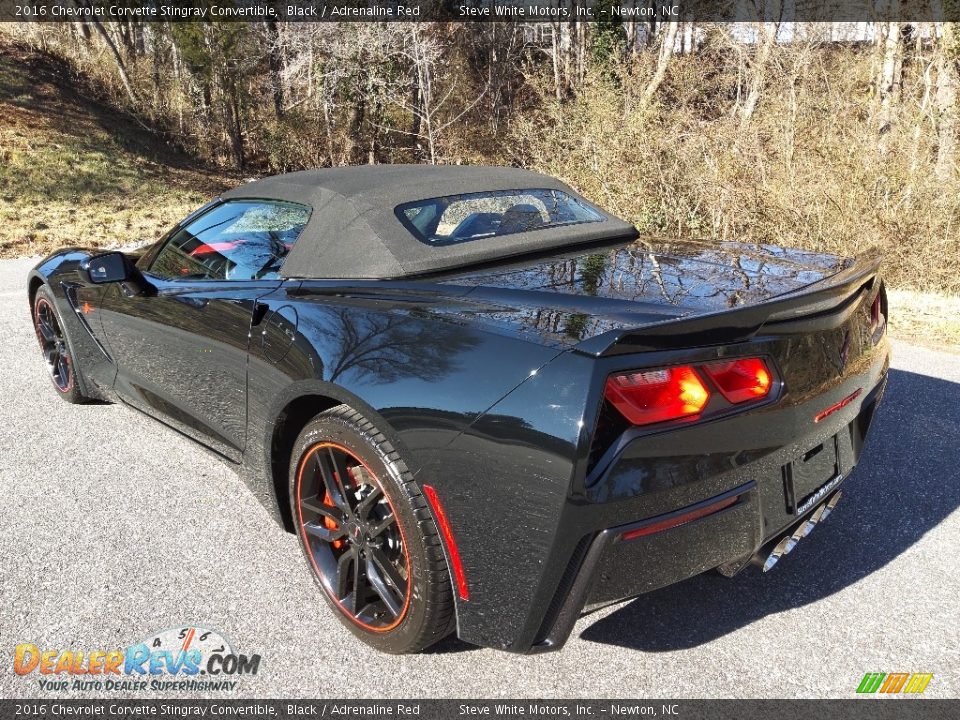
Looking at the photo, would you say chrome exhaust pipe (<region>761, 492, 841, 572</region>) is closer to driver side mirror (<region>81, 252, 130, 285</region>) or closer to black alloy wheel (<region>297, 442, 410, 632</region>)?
black alloy wheel (<region>297, 442, 410, 632</region>)

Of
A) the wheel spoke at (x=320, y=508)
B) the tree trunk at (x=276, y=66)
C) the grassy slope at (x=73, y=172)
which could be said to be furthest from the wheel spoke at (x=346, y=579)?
the tree trunk at (x=276, y=66)

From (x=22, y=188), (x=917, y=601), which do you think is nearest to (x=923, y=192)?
(x=917, y=601)

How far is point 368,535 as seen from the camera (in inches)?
90.7

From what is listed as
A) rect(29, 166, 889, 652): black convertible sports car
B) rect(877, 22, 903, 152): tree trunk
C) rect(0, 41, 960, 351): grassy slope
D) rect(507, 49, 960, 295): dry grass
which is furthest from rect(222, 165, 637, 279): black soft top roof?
rect(877, 22, 903, 152): tree trunk

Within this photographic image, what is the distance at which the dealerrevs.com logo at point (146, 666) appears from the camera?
2189mm

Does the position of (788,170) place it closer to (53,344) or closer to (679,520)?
(53,344)

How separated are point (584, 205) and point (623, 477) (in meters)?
2.07

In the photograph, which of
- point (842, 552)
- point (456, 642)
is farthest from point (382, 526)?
point (842, 552)

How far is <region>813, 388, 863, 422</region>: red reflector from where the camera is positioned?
2.11 meters

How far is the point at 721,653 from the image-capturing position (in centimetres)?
222

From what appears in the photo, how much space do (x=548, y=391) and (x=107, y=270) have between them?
2.43 meters

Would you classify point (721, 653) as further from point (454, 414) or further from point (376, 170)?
point (376, 170)

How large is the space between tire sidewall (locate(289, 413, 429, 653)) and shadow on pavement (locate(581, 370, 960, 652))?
564 millimetres

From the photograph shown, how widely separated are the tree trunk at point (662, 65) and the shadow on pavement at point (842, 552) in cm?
705
